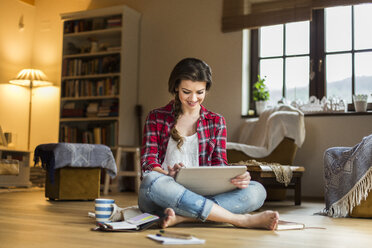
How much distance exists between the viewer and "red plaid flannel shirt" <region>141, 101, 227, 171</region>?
2.35m

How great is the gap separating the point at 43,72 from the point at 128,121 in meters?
1.67

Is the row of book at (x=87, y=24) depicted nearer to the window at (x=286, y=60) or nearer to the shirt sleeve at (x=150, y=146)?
the window at (x=286, y=60)

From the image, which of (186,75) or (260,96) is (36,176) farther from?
(186,75)

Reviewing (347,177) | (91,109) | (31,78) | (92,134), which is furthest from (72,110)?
(347,177)

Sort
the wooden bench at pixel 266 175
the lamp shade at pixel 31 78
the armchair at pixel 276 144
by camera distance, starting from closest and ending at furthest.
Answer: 1. the wooden bench at pixel 266 175
2. the armchair at pixel 276 144
3. the lamp shade at pixel 31 78

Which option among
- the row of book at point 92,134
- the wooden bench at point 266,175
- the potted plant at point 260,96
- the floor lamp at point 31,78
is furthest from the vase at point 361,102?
the floor lamp at point 31,78

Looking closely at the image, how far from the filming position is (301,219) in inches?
112

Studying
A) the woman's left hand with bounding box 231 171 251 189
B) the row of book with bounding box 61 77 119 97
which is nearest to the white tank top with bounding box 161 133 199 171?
the woman's left hand with bounding box 231 171 251 189

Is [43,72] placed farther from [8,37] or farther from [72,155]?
[72,155]

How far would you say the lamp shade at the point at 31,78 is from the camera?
20.7ft

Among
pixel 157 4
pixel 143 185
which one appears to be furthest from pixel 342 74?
pixel 143 185

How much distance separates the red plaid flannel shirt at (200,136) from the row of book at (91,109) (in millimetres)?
3329

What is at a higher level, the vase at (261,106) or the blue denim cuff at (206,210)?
the vase at (261,106)

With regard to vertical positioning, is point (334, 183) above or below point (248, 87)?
below
